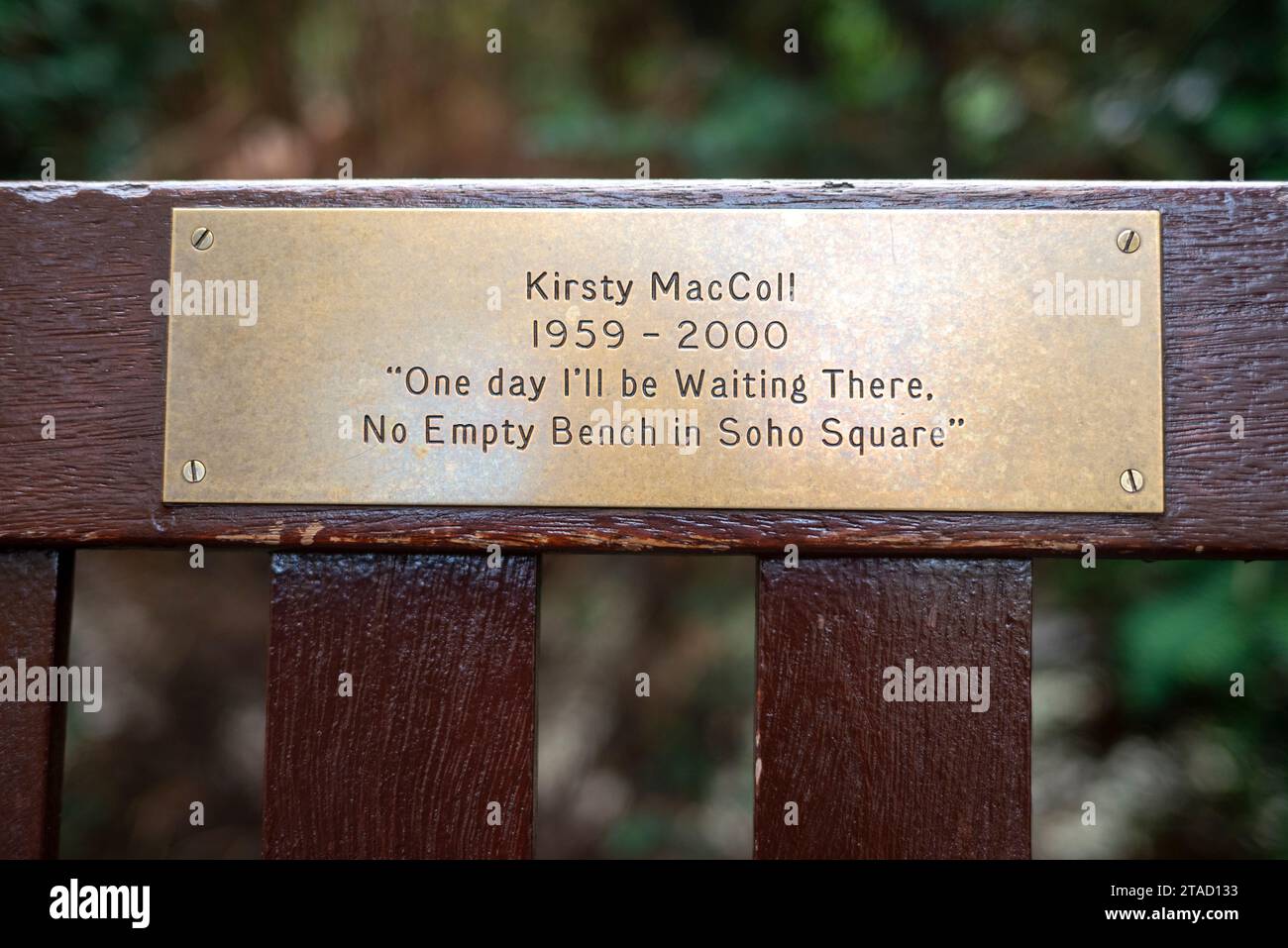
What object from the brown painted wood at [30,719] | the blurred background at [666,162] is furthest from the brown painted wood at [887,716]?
the blurred background at [666,162]

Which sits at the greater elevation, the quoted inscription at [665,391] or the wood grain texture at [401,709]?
the quoted inscription at [665,391]

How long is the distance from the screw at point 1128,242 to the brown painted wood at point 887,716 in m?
0.22

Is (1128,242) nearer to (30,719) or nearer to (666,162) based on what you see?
(30,719)

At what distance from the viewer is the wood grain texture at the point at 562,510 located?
21.3 inches

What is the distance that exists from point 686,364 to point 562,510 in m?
0.13

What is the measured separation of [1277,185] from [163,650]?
1827 mm

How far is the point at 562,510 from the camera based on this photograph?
55cm

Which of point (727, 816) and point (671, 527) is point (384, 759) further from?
point (727, 816)

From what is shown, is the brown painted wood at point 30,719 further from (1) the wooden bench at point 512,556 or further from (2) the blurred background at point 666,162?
(2) the blurred background at point 666,162

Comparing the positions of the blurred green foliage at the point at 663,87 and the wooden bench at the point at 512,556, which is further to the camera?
the blurred green foliage at the point at 663,87

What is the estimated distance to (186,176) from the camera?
5.37 ft

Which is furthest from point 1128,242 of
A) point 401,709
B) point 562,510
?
point 401,709

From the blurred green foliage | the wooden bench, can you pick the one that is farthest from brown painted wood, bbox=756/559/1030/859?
the blurred green foliage

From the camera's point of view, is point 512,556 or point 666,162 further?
point 666,162
